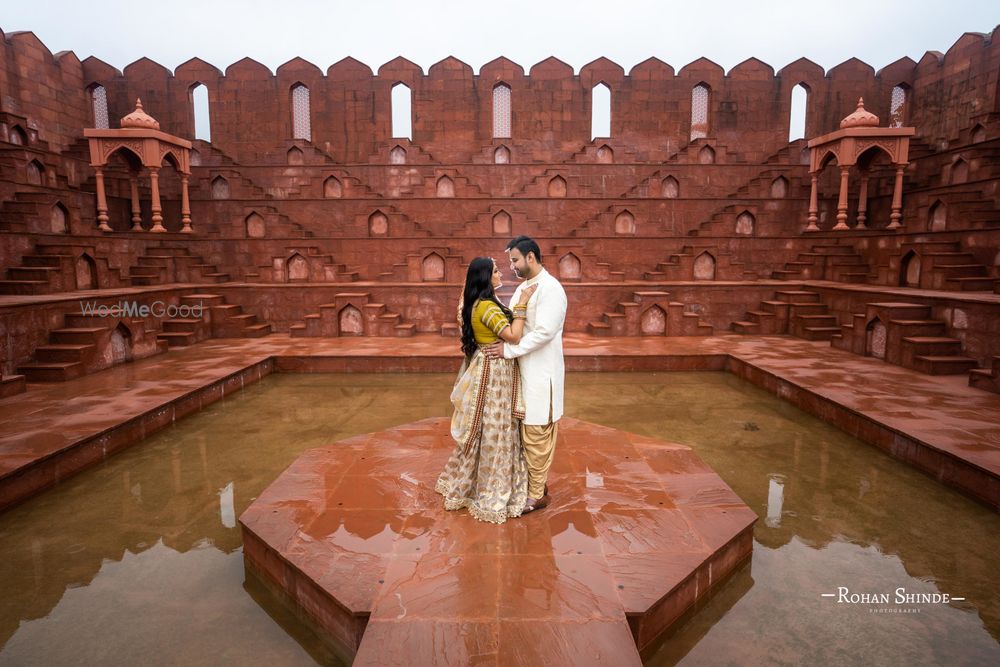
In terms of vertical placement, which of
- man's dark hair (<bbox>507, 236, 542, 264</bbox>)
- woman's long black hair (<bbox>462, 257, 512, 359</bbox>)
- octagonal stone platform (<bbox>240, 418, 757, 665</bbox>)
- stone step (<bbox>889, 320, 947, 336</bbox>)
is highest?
man's dark hair (<bbox>507, 236, 542, 264</bbox>)

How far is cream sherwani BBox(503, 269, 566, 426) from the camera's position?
2873 mm

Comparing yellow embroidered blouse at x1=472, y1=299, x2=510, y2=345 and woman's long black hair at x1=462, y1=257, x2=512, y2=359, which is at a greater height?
woman's long black hair at x1=462, y1=257, x2=512, y2=359

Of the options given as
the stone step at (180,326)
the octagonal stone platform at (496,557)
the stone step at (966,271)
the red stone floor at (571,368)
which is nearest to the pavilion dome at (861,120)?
the stone step at (966,271)

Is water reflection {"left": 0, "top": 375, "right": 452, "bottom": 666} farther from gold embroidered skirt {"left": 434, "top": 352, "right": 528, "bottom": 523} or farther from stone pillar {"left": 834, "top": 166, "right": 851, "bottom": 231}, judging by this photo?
stone pillar {"left": 834, "top": 166, "right": 851, "bottom": 231}

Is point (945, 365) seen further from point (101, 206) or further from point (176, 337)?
point (101, 206)

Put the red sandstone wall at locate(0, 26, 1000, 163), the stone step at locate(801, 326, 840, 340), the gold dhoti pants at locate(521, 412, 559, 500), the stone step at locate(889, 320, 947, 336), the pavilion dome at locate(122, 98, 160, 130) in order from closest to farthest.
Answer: the gold dhoti pants at locate(521, 412, 559, 500)
the stone step at locate(889, 320, 947, 336)
the stone step at locate(801, 326, 840, 340)
the pavilion dome at locate(122, 98, 160, 130)
the red sandstone wall at locate(0, 26, 1000, 163)

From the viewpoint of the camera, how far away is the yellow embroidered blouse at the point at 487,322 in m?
2.90

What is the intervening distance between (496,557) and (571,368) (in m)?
5.72

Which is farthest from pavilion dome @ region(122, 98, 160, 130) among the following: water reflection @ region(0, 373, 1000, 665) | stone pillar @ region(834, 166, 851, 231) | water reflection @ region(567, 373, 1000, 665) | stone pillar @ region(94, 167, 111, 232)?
stone pillar @ region(834, 166, 851, 231)

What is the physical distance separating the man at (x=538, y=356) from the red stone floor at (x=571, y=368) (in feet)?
10.4

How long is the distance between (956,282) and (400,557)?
10.7 meters

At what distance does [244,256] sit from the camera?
13.0 m

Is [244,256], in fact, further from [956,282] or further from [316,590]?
[956,282]

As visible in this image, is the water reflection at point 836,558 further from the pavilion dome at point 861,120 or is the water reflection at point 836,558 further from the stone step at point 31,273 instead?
the pavilion dome at point 861,120
